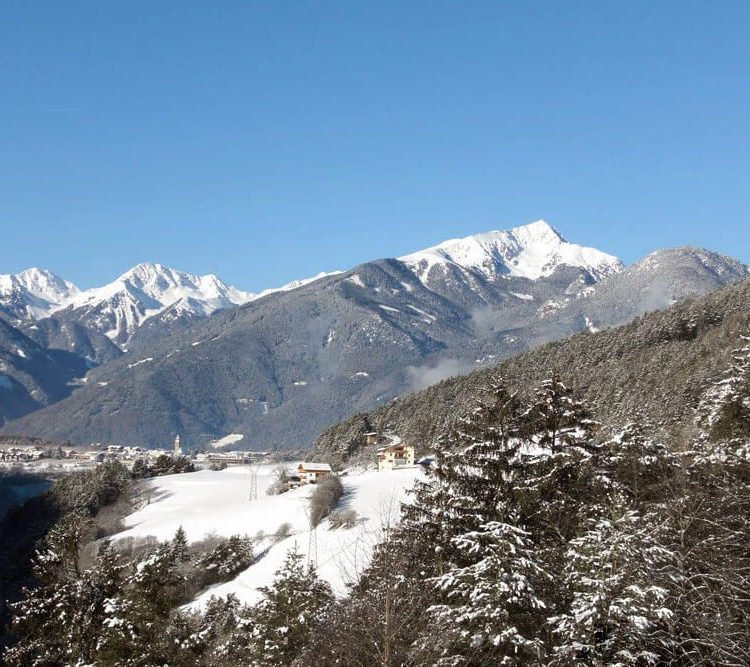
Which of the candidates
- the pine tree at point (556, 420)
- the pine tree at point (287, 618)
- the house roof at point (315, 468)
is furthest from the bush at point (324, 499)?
the pine tree at point (287, 618)

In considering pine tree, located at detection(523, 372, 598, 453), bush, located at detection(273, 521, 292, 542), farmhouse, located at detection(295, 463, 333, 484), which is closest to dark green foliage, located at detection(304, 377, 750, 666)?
pine tree, located at detection(523, 372, 598, 453)

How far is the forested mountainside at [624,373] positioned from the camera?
59969mm

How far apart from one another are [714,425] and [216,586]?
34.9m

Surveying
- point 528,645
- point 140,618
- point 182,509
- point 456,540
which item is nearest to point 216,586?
point 182,509

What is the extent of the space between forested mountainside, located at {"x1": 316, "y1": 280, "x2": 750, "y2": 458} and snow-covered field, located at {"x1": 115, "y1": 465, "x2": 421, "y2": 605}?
38.9 ft

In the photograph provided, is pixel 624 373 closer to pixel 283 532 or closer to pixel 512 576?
pixel 283 532

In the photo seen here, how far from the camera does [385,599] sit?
31.2 ft

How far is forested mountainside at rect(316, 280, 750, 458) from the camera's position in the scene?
60.0 meters

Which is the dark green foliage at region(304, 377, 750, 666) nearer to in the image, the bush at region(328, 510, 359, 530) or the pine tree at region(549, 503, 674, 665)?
the pine tree at region(549, 503, 674, 665)

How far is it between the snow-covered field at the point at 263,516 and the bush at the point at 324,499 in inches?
31.3

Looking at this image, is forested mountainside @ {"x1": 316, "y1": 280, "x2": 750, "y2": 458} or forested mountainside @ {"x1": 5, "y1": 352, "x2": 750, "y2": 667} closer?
forested mountainside @ {"x1": 5, "y1": 352, "x2": 750, "y2": 667}

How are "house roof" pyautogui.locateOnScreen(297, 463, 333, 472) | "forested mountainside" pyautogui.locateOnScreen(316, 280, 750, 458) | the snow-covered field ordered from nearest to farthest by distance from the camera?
the snow-covered field → "forested mountainside" pyautogui.locateOnScreen(316, 280, 750, 458) → "house roof" pyautogui.locateOnScreen(297, 463, 333, 472)

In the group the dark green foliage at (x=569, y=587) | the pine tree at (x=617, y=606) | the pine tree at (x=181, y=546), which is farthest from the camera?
the pine tree at (x=181, y=546)

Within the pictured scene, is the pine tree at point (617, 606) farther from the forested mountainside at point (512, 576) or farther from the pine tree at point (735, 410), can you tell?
the pine tree at point (735, 410)
